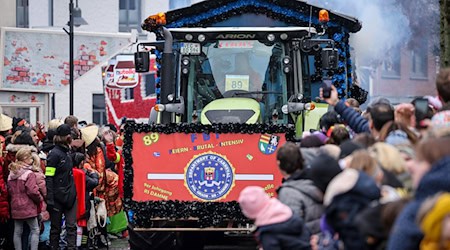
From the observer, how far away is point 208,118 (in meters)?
13.6

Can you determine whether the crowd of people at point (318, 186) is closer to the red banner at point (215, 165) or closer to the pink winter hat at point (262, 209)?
the pink winter hat at point (262, 209)

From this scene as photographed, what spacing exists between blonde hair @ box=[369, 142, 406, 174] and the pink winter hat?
1.22 meters

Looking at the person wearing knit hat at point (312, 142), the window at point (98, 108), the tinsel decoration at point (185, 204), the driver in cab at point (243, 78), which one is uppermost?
the driver in cab at point (243, 78)

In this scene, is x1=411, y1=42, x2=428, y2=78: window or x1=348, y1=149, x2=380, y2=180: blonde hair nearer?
x1=348, y1=149, x2=380, y2=180: blonde hair

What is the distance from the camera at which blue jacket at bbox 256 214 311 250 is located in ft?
26.8

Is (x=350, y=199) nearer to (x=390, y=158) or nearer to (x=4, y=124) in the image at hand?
(x=390, y=158)

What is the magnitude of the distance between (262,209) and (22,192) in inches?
251

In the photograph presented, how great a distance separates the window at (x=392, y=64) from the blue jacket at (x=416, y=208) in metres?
34.4

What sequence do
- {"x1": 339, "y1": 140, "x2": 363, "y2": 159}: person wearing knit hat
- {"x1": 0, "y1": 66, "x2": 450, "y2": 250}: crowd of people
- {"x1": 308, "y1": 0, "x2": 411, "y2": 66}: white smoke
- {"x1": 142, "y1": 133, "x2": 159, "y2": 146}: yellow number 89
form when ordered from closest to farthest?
{"x1": 0, "y1": 66, "x2": 450, "y2": 250}: crowd of people → {"x1": 339, "y1": 140, "x2": 363, "y2": 159}: person wearing knit hat → {"x1": 142, "y1": 133, "x2": 159, "y2": 146}: yellow number 89 → {"x1": 308, "y1": 0, "x2": 411, "y2": 66}: white smoke

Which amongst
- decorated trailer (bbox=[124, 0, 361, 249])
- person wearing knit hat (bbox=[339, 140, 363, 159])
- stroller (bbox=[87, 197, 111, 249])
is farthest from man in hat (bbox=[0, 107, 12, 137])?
person wearing knit hat (bbox=[339, 140, 363, 159])

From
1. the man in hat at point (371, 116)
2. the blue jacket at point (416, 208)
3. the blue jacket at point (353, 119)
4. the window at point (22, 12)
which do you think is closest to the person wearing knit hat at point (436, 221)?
the blue jacket at point (416, 208)

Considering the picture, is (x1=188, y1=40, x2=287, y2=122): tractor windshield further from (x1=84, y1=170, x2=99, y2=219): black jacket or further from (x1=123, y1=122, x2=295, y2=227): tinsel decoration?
(x1=123, y1=122, x2=295, y2=227): tinsel decoration

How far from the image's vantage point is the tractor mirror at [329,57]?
44.6ft

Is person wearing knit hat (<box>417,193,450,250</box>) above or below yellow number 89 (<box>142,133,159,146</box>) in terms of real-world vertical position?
above
